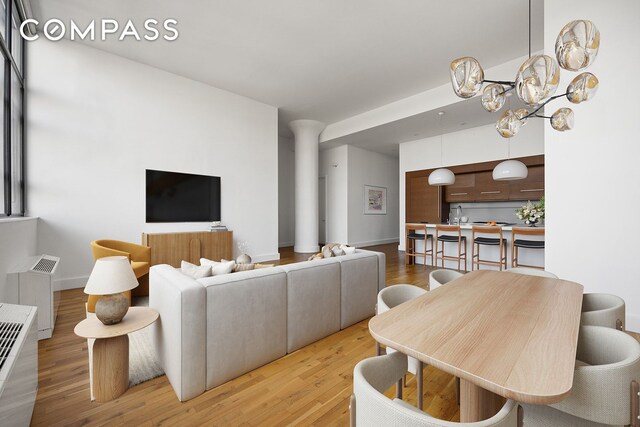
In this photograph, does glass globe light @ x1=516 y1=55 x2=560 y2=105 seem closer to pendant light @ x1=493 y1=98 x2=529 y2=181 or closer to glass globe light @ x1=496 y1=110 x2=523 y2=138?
glass globe light @ x1=496 y1=110 x2=523 y2=138

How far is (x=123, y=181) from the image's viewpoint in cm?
422

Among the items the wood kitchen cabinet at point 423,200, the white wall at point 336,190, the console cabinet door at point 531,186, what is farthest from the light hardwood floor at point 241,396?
the white wall at point 336,190

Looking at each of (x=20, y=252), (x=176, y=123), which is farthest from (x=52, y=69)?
(x=20, y=252)

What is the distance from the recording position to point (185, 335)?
5.31ft

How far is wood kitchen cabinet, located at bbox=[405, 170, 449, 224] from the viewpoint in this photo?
6.50m

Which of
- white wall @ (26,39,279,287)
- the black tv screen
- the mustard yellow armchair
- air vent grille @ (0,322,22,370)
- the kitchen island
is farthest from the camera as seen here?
the kitchen island

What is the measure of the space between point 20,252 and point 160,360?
6.39 ft

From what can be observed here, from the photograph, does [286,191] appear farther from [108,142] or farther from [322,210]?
[108,142]

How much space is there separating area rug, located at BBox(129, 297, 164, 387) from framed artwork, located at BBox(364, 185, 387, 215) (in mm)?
6734

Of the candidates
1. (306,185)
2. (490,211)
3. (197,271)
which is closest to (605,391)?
(197,271)

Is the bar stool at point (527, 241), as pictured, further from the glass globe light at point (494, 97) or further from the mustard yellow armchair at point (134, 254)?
the mustard yellow armchair at point (134, 254)

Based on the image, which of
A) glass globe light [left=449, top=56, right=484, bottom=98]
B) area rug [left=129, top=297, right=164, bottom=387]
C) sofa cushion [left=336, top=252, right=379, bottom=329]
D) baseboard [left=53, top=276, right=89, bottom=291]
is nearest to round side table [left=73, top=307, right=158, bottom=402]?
area rug [left=129, top=297, right=164, bottom=387]

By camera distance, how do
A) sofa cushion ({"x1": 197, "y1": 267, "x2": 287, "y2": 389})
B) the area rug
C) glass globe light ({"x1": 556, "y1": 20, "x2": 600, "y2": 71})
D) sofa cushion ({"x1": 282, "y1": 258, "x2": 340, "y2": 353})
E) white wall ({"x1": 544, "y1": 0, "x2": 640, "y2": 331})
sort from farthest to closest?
1. white wall ({"x1": 544, "y1": 0, "x2": 640, "y2": 331})
2. sofa cushion ({"x1": 282, "y1": 258, "x2": 340, "y2": 353})
3. the area rug
4. sofa cushion ({"x1": 197, "y1": 267, "x2": 287, "y2": 389})
5. glass globe light ({"x1": 556, "y1": 20, "x2": 600, "y2": 71})

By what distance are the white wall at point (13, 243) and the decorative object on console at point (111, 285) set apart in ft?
3.53
